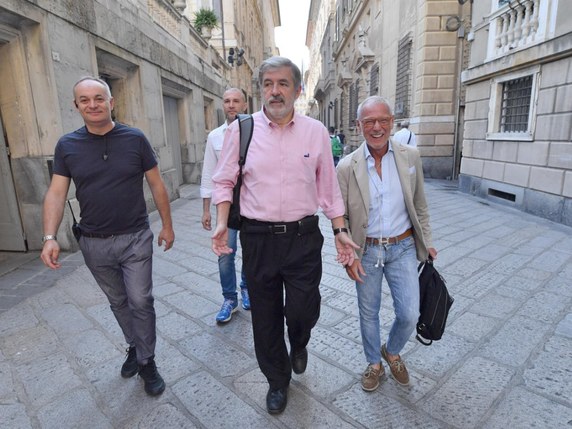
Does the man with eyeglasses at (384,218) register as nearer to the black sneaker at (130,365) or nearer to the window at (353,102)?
the black sneaker at (130,365)

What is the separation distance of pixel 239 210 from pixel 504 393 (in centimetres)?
199

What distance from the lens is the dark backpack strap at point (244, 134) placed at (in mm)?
2037

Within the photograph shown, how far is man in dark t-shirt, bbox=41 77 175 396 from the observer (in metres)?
2.19

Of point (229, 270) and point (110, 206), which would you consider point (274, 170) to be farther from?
point (229, 270)

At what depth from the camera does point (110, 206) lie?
2246 mm

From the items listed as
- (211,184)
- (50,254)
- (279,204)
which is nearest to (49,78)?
(211,184)

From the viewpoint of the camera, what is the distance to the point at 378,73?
16.9 m

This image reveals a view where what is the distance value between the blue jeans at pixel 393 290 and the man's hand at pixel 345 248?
0.23m

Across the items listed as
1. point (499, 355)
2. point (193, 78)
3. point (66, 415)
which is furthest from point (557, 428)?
point (193, 78)

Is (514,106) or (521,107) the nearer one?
(521,107)

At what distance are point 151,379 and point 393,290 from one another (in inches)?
64.3

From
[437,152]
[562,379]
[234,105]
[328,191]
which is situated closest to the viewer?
[328,191]

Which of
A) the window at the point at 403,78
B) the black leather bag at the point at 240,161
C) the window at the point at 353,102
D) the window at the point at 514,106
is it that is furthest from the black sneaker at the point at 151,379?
the window at the point at 353,102

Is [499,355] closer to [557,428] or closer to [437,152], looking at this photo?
[557,428]
